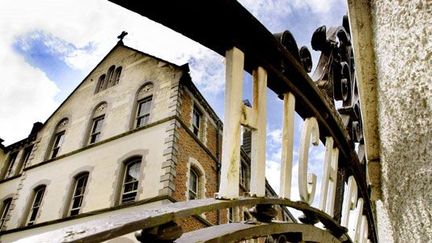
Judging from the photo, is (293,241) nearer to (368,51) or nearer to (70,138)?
(368,51)

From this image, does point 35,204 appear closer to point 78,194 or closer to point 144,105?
point 78,194

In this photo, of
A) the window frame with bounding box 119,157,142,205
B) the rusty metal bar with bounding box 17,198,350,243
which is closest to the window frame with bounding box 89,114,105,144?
the window frame with bounding box 119,157,142,205

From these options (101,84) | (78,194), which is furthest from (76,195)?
(101,84)

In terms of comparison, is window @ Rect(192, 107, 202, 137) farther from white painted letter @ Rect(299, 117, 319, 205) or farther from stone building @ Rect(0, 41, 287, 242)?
white painted letter @ Rect(299, 117, 319, 205)

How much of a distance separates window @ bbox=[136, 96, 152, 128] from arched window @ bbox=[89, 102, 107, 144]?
1922 mm

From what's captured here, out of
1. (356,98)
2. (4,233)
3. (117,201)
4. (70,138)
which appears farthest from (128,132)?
(356,98)

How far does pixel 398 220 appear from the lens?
1.28 m

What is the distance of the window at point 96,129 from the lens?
14789 mm

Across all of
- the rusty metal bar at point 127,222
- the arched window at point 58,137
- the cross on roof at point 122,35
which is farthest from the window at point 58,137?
the rusty metal bar at point 127,222

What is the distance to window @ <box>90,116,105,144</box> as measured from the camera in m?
14.8

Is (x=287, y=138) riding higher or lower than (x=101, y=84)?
lower

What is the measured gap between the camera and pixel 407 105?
967 mm

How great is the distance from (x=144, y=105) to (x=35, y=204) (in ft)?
19.7

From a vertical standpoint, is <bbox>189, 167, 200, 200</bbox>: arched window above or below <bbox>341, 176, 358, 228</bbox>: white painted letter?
above
